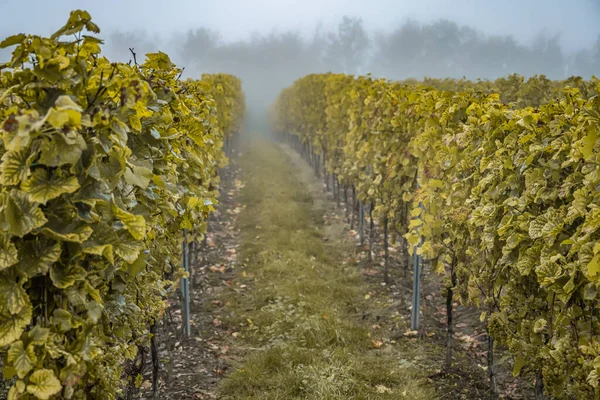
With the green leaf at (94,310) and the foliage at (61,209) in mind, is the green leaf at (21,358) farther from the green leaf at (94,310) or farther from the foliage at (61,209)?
the green leaf at (94,310)

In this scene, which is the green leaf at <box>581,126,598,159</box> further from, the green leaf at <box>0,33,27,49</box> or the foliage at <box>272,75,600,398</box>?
the green leaf at <box>0,33,27,49</box>

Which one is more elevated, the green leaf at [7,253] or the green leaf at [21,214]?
the green leaf at [21,214]

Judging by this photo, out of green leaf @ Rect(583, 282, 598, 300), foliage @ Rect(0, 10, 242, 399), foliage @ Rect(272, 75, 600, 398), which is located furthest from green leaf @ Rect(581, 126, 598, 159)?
foliage @ Rect(0, 10, 242, 399)

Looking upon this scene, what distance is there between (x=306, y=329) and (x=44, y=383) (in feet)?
12.5

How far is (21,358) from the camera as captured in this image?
1856mm

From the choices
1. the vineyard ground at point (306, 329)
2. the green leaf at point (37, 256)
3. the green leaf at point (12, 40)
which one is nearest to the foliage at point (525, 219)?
the vineyard ground at point (306, 329)

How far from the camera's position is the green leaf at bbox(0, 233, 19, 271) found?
179 centimetres

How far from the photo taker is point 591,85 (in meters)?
9.34

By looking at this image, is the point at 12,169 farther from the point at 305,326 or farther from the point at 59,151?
the point at 305,326

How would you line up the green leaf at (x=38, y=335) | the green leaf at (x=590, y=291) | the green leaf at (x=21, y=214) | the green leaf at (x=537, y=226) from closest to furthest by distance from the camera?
the green leaf at (x=21, y=214) → the green leaf at (x=38, y=335) → the green leaf at (x=590, y=291) → the green leaf at (x=537, y=226)

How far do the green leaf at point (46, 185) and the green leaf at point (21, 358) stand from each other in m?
0.56

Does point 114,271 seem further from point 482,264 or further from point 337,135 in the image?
point 337,135

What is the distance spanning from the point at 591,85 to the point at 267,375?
8.30 meters

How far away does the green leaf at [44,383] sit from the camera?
1.83 metres
